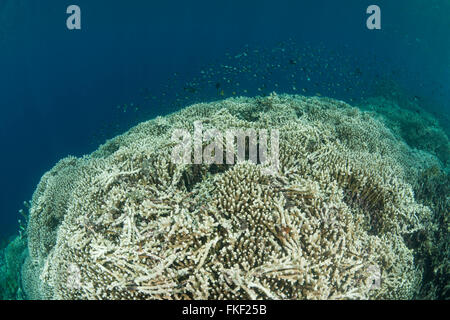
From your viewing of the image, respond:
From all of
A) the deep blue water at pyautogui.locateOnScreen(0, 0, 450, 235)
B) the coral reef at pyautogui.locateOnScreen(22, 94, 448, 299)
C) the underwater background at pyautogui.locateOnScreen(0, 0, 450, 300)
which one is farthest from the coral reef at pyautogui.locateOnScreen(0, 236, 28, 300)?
the deep blue water at pyautogui.locateOnScreen(0, 0, 450, 235)

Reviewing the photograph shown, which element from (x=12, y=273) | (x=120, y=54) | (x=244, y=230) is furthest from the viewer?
(x=120, y=54)

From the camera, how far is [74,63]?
8050cm

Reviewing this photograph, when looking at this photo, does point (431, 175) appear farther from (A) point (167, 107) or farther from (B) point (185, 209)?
(A) point (167, 107)

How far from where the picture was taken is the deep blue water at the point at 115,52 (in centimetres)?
5184

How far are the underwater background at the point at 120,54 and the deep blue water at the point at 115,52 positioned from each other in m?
0.33

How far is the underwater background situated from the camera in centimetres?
4669

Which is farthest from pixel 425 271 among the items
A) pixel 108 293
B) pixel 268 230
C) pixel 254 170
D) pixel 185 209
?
pixel 108 293

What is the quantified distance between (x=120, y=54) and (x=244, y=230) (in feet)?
331

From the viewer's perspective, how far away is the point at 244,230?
285 centimetres

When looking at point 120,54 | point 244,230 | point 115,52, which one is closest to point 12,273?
point 244,230

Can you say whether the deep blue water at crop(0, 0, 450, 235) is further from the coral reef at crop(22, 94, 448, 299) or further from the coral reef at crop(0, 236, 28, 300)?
the coral reef at crop(22, 94, 448, 299)

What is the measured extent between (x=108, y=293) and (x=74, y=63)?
95351mm

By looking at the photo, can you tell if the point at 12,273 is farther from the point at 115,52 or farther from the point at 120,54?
the point at 115,52

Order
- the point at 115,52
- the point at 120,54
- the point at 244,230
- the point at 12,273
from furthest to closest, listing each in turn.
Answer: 1. the point at 115,52
2. the point at 120,54
3. the point at 12,273
4. the point at 244,230
